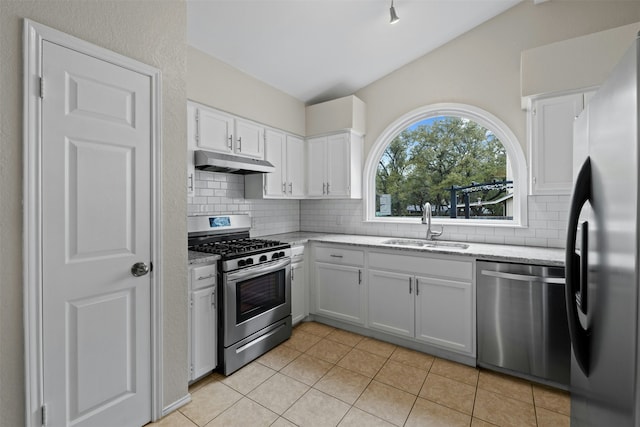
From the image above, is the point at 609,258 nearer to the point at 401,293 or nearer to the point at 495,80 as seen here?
the point at 401,293

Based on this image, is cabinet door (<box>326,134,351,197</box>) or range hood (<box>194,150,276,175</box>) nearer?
range hood (<box>194,150,276,175</box>)

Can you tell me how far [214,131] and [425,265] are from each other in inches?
91.3

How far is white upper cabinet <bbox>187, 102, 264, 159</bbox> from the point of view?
273 centimetres

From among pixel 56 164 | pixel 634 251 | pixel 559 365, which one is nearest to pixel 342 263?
pixel 559 365

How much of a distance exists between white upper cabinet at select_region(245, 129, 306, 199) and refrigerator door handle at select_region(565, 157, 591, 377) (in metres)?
2.83

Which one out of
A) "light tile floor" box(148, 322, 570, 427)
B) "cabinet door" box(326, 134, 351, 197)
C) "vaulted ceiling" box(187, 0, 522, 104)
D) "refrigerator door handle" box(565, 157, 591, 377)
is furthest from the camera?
"cabinet door" box(326, 134, 351, 197)

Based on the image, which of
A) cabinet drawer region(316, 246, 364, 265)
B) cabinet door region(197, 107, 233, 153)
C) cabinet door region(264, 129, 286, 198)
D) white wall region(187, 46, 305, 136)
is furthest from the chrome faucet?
cabinet door region(197, 107, 233, 153)

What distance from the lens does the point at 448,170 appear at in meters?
3.45

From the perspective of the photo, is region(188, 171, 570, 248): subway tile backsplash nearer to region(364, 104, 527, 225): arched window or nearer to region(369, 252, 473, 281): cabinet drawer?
region(364, 104, 527, 225): arched window

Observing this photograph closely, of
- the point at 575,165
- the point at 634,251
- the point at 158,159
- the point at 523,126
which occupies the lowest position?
the point at 634,251

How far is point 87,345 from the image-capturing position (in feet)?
5.40

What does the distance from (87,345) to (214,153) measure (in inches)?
67.9

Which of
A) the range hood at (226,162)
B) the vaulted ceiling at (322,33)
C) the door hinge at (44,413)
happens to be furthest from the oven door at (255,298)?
the vaulted ceiling at (322,33)

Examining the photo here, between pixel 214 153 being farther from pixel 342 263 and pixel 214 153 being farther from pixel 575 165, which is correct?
pixel 575 165
